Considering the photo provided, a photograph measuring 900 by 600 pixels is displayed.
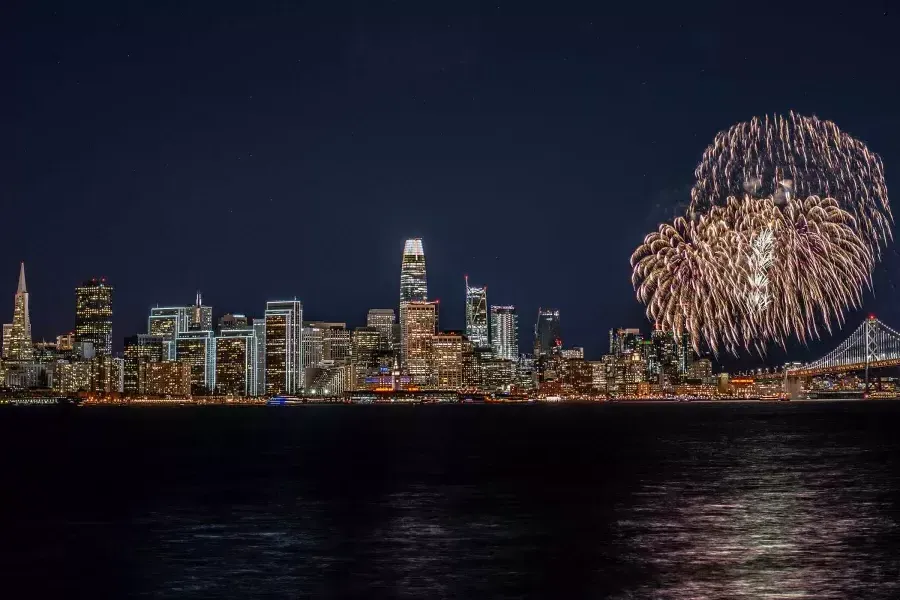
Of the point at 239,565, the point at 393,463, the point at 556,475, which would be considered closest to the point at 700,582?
the point at 239,565

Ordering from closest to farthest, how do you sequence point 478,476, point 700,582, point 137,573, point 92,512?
point 700,582 < point 137,573 < point 92,512 < point 478,476

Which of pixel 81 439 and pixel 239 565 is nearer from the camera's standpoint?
pixel 239 565

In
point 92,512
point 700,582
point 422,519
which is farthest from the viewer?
point 92,512

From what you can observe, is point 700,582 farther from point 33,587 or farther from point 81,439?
point 81,439

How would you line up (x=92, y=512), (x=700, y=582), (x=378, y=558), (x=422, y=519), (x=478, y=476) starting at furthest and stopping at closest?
(x=478, y=476)
(x=92, y=512)
(x=422, y=519)
(x=378, y=558)
(x=700, y=582)

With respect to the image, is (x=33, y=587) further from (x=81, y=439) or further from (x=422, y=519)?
(x=81, y=439)

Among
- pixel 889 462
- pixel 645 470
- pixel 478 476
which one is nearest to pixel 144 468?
pixel 478 476
